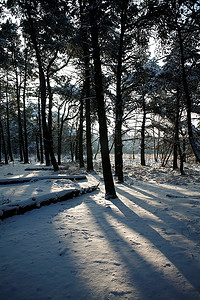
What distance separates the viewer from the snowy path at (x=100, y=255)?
6.33 feet

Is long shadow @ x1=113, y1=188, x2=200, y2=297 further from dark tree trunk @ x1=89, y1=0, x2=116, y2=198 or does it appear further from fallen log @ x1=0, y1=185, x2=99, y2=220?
fallen log @ x1=0, y1=185, x2=99, y2=220

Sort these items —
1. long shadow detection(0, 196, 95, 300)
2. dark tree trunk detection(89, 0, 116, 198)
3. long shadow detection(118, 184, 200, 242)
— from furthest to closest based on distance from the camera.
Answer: dark tree trunk detection(89, 0, 116, 198), long shadow detection(118, 184, 200, 242), long shadow detection(0, 196, 95, 300)

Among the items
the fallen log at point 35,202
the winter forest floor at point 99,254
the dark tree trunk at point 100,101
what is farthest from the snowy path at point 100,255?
the dark tree trunk at point 100,101

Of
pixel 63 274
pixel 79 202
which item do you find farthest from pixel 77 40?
pixel 63 274

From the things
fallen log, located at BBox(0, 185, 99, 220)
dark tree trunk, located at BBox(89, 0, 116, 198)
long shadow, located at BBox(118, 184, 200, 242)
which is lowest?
long shadow, located at BBox(118, 184, 200, 242)

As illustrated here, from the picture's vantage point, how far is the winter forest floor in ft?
6.34

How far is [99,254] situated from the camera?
2.64 meters

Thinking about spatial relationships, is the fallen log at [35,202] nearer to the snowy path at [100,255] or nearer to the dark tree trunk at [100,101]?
the snowy path at [100,255]

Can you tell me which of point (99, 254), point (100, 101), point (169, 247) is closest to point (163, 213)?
point (169, 247)

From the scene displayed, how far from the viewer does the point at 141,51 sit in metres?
7.70

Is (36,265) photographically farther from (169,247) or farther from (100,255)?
(169,247)

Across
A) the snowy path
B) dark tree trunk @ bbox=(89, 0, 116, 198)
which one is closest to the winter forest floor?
the snowy path

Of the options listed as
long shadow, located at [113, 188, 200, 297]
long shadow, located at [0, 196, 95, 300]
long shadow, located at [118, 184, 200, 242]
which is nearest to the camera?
long shadow, located at [0, 196, 95, 300]

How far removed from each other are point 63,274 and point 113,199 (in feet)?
12.7
